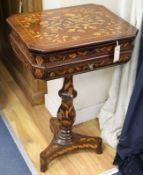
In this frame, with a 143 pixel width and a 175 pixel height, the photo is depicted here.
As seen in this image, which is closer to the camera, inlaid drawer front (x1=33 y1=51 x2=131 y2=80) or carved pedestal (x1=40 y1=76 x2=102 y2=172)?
inlaid drawer front (x1=33 y1=51 x2=131 y2=80)

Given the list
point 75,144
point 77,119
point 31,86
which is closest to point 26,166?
point 75,144

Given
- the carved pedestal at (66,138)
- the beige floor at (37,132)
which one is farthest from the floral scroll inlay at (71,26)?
the beige floor at (37,132)

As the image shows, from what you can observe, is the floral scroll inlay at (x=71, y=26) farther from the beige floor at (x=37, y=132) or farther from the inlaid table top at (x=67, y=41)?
the beige floor at (x=37, y=132)

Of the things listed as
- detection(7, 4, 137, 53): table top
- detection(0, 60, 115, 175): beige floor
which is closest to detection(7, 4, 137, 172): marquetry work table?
detection(7, 4, 137, 53): table top

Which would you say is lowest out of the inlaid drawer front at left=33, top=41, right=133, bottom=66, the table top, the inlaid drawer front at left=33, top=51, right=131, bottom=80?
the inlaid drawer front at left=33, top=51, right=131, bottom=80

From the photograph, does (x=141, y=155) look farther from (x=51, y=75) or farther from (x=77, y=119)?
(x=51, y=75)

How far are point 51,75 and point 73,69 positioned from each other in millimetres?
105

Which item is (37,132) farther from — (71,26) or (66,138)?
(71,26)

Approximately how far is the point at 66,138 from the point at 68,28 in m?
0.61

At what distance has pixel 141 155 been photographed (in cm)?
165

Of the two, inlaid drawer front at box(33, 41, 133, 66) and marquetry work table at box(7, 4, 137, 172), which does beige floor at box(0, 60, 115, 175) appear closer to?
marquetry work table at box(7, 4, 137, 172)

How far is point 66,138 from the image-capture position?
67.5 inches

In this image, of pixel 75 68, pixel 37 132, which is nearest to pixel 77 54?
pixel 75 68

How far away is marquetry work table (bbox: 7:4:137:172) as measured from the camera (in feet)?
4.26
